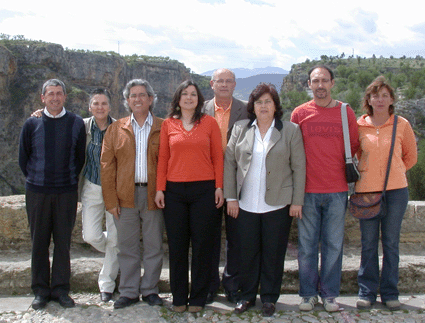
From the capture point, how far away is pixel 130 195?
3.63 m

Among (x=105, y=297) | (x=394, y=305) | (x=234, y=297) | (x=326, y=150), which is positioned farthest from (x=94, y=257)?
(x=394, y=305)

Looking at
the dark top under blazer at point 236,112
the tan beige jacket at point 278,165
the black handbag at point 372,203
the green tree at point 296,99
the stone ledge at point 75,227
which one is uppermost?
the green tree at point 296,99

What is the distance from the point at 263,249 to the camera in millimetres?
3543

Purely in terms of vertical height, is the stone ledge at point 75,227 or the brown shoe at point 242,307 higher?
the stone ledge at point 75,227

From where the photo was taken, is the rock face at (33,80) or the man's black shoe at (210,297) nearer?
the man's black shoe at (210,297)

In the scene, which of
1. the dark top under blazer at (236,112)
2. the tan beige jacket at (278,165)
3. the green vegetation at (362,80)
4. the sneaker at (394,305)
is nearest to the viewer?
the tan beige jacket at (278,165)

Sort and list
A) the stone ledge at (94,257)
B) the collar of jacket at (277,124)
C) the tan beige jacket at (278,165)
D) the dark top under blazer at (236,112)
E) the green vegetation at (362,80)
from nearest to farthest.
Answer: the tan beige jacket at (278,165), the collar of jacket at (277,124), the dark top under blazer at (236,112), the stone ledge at (94,257), the green vegetation at (362,80)

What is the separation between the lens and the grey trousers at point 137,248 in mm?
3711

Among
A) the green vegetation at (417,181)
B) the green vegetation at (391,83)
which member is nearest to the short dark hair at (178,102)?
the green vegetation at (391,83)

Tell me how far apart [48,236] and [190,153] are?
1580mm

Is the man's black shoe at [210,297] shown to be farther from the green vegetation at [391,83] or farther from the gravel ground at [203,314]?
the green vegetation at [391,83]

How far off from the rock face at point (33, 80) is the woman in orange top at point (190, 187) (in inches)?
1337

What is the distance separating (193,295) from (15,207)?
8.11 ft

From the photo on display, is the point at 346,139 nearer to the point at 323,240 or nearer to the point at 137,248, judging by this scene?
the point at 323,240
